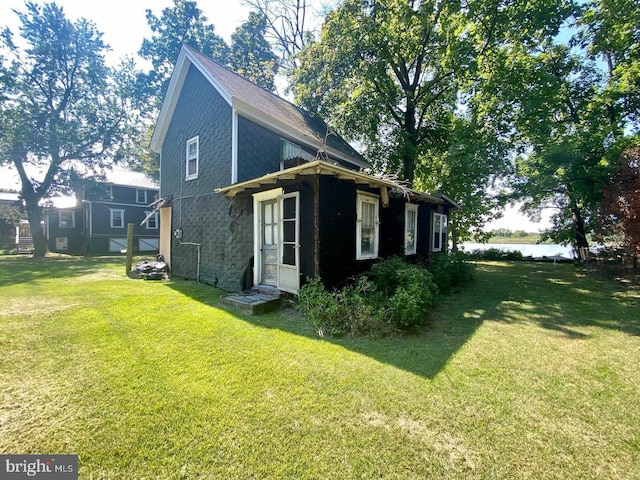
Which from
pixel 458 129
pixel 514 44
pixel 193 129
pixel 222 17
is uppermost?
pixel 222 17

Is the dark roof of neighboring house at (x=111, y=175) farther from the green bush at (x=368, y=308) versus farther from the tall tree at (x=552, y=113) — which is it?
the tall tree at (x=552, y=113)

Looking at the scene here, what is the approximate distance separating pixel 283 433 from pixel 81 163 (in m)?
24.0

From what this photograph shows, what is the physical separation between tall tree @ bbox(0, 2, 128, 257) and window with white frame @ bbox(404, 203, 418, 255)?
2087cm

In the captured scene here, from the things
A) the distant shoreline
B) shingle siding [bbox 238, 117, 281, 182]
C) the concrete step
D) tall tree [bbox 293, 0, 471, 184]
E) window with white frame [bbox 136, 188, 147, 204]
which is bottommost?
the concrete step

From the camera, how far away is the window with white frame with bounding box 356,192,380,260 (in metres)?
6.50

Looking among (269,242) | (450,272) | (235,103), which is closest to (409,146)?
(450,272)

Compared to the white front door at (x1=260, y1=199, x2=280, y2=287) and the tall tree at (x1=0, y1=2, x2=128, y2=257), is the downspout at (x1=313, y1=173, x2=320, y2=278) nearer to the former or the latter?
the white front door at (x1=260, y1=199, x2=280, y2=287)

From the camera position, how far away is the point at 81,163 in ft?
61.6

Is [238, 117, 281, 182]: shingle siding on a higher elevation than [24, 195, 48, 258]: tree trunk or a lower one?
higher

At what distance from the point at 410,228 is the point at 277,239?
486 centimetres

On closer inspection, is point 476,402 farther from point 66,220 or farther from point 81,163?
point 66,220

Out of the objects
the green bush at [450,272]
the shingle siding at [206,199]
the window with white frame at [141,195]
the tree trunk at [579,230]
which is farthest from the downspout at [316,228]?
the window with white frame at [141,195]

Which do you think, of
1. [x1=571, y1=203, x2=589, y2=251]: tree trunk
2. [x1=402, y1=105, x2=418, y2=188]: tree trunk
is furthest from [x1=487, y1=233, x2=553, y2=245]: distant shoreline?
[x1=402, y1=105, x2=418, y2=188]: tree trunk

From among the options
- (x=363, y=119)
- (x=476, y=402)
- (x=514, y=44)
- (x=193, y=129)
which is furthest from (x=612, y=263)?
(x=193, y=129)
